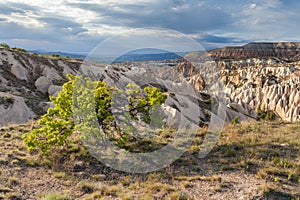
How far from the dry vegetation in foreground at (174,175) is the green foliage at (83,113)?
82cm

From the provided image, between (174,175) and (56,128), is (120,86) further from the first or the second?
(174,175)

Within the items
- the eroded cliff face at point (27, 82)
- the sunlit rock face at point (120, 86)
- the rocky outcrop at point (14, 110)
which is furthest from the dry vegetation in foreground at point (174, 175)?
the eroded cliff face at point (27, 82)

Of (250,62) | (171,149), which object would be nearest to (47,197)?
(171,149)

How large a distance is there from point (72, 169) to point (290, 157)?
837 cm

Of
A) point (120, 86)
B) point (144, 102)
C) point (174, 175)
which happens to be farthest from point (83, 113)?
point (120, 86)

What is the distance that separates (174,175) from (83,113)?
438 cm

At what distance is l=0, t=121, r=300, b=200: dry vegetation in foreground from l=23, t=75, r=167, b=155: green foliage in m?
0.82

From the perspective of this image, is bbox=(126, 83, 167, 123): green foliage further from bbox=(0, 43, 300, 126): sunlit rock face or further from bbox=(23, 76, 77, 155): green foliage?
bbox=(0, 43, 300, 126): sunlit rock face

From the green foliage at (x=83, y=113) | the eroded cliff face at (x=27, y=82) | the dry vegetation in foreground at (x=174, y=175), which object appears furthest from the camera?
the eroded cliff face at (x=27, y=82)

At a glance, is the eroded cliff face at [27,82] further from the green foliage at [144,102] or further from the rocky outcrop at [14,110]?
the green foliage at [144,102]

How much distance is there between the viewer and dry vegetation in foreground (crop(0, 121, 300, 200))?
26.8 feet

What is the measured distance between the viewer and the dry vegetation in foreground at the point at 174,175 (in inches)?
322

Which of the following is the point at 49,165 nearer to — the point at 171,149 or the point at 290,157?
the point at 171,149

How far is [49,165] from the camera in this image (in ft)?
34.6
